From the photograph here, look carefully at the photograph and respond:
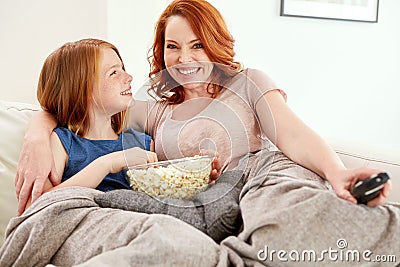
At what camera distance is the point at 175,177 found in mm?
1324

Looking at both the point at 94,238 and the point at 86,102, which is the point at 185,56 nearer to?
the point at 86,102

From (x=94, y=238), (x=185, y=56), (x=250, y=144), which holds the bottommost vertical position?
(x=94, y=238)

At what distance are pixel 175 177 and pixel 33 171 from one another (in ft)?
1.16

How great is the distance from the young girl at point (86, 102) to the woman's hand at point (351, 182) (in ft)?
1.78

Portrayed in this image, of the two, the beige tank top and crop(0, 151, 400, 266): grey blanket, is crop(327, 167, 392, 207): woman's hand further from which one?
the beige tank top

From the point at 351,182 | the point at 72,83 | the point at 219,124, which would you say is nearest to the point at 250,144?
the point at 219,124

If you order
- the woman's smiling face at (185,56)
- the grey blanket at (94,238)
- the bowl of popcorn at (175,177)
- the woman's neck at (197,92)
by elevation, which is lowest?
the grey blanket at (94,238)

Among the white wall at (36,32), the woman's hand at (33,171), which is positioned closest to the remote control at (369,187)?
the woman's hand at (33,171)

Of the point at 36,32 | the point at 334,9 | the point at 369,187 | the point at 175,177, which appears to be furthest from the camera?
the point at 334,9

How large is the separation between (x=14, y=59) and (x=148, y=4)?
51 cm

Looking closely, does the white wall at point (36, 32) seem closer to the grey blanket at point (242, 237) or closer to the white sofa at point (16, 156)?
the white sofa at point (16, 156)

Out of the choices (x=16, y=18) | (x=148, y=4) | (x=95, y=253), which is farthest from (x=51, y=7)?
(x=95, y=253)

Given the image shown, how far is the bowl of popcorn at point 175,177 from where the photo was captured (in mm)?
1319

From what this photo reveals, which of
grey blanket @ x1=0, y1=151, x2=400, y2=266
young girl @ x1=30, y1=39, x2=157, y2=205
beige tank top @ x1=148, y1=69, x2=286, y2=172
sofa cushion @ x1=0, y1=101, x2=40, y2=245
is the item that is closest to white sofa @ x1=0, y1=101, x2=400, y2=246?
sofa cushion @ x1=0, y1=101, x2=40, y2=245
